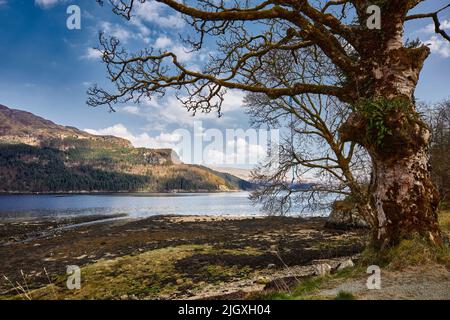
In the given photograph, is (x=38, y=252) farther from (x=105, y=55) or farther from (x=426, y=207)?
(x=426, y=207)

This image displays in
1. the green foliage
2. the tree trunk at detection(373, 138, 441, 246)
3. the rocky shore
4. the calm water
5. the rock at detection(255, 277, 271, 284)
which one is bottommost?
the calm water

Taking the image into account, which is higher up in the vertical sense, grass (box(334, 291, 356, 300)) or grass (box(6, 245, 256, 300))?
grass (box(334, 291, 356, 300))

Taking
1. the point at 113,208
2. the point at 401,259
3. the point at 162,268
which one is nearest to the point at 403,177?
the point at 401,259

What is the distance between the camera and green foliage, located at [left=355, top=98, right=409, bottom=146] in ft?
22.7

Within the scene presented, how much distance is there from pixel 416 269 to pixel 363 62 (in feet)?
16.7

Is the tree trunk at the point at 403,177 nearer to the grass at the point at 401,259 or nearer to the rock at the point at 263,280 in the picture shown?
the grass at the point at 401,259

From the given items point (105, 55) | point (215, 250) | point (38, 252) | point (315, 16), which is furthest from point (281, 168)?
point (38, 252)

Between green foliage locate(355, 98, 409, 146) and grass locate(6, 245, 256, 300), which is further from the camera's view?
grass locate(6, 245, 256, 300)

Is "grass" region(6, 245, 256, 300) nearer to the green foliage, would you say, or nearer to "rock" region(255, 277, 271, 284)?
"rock" region(255, 277, 271, 284)

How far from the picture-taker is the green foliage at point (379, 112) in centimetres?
693

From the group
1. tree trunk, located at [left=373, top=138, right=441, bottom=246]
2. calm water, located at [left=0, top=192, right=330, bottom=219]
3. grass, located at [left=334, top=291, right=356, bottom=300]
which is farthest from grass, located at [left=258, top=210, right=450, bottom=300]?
calm water, located at [left=0, top=192, right=330, bottom=219]

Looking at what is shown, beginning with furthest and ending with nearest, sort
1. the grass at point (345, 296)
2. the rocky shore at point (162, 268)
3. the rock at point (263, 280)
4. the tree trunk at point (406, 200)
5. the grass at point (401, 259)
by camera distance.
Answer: the rocky shore at point (162, 268), the rock at point (263, 280), the tree trunk at point (406, 200), the grass at point (401, 259), the grass at point (345, 296)

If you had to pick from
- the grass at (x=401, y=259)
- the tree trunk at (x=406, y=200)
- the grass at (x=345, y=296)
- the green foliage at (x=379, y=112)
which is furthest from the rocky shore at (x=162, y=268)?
the green foliage at (x=379, y=112)

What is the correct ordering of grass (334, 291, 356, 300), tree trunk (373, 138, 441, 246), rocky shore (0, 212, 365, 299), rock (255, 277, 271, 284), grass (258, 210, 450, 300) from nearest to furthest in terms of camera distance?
grass (334, 291, 356, 300)
grass (258, 210, 450, 300)
tree trunk (373, 138, 441, 246)
rock (255, 277, 271, 284)
rocky shore (0, 212, 365, 299)
